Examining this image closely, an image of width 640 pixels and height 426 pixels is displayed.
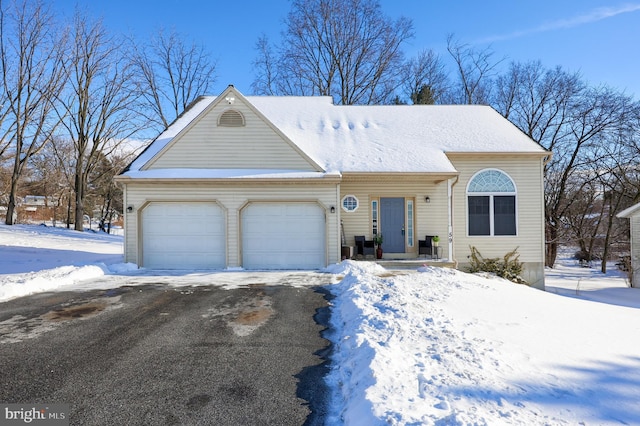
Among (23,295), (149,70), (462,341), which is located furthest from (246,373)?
(149,70)

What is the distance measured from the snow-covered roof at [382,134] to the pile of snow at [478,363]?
627cm

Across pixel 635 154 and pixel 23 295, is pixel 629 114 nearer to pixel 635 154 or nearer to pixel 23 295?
pixel 635 154

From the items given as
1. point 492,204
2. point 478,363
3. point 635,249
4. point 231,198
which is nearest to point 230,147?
point 231,198

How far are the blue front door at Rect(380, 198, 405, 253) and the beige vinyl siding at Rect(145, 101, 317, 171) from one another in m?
3.50

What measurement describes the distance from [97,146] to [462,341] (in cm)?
2881

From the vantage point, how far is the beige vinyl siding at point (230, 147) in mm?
11039

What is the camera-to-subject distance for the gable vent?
11.0m

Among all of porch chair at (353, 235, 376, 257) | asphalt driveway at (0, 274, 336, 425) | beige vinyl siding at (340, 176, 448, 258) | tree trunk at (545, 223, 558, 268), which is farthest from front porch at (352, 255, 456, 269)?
tree trunk at (545, 223, 558, 268)

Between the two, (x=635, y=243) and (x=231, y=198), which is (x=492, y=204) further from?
(x=231, y=198)

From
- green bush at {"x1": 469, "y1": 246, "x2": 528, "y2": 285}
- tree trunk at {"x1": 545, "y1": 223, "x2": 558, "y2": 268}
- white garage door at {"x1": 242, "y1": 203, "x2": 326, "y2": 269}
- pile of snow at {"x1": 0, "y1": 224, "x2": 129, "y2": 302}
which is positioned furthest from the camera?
tree trunk at {"x1": 545, "y1": 223, "x2": 558, "y2": 268}

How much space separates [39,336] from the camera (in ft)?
15.7

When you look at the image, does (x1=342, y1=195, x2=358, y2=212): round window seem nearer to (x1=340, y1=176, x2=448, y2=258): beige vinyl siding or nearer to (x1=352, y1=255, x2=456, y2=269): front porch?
(x1=340, y1=176, x2=448, y2=258): beige vinyl siding

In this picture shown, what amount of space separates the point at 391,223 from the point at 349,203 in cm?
158

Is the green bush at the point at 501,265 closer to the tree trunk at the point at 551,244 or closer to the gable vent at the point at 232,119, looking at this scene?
the gable vent at the point at 232,119
